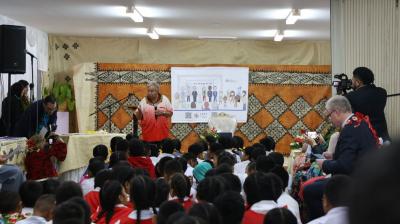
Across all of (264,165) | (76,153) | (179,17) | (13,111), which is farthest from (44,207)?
(179,17)

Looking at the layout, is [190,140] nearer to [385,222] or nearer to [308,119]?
[308,119]

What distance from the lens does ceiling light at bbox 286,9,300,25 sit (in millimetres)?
10156

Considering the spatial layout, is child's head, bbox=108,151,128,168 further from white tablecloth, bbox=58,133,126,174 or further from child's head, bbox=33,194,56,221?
child's head, bbox=33,194,56,221

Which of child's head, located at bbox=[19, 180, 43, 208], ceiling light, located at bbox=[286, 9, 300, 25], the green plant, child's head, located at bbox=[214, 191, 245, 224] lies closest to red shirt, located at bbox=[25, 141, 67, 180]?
child's head, located at bbox=[19, 180, 43, 208]

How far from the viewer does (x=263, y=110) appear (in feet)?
45.8

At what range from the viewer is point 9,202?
12.9 feet

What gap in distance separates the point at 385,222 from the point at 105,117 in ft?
43.2

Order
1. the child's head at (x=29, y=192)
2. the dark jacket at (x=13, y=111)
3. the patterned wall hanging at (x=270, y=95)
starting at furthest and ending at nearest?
the patterned wall hanging at (x=270, y=95), the dark jacket at (x=13, y=111), the child's head at (x=29, y=192)

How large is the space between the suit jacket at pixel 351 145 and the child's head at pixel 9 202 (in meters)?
2.35

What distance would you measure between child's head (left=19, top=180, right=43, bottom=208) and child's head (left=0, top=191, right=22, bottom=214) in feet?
1.01

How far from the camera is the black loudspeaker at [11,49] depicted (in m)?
7.89

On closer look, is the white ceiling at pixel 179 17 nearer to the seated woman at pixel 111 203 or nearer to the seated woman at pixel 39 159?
the seated woman at pixel 39 159

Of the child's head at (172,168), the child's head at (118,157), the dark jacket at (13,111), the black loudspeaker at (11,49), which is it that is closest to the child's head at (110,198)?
the child's head at (172,168)

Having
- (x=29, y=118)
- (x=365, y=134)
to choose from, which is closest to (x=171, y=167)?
(x=365, y=134)
